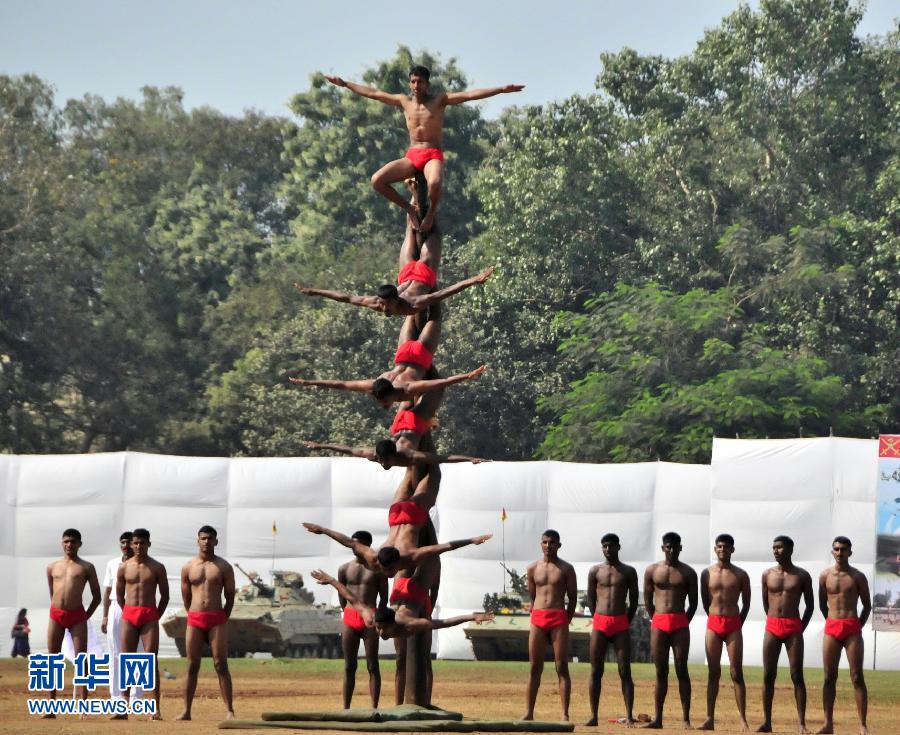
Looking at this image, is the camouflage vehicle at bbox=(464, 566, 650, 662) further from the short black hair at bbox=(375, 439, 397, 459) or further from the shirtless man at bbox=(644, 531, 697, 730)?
the short black hair at bbox=(375, 439, 397, 459)

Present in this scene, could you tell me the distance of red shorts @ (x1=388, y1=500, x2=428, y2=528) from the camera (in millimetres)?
15781

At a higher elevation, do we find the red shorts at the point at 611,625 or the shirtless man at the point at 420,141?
the shirtless man at the point at 420,141

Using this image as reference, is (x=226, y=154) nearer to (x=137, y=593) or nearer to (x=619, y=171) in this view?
(x=619, y=171)

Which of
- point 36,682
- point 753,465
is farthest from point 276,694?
point 753,465

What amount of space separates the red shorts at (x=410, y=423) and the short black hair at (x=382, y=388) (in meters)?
0.70

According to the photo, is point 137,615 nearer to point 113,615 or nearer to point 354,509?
point 113,615

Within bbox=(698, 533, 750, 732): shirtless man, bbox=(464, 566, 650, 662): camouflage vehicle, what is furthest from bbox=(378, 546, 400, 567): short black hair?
bbox=(464, 566, 650, 662): camouflage vehicle

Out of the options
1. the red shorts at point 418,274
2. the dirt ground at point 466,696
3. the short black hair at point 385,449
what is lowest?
the dirt ground at point 466,696

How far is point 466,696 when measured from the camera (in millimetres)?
22156

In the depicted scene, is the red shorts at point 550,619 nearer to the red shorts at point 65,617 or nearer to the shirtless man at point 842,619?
the shirtless man at point 842,619

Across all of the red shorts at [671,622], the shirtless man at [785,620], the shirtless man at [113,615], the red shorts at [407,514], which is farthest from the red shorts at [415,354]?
the shirtless man at [113,615]

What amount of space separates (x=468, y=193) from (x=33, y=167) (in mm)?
13917

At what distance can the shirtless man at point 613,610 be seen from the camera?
702 inches

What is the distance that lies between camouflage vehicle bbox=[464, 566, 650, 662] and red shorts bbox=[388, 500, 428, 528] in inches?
394
